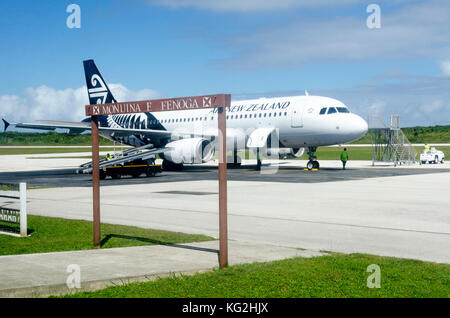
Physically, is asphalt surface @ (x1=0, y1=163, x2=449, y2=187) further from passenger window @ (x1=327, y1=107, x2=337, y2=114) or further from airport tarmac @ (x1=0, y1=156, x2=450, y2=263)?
passenger window @ (x1=327, y1=107, x2=337, y2=114)

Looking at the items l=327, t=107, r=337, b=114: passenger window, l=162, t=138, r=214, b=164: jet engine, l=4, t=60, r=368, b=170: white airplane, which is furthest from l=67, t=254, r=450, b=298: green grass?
l=162, t=138, r=214, b=164: jet engine

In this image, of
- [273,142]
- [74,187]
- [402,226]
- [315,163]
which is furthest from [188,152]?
[402,226]

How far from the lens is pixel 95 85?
1645 inches

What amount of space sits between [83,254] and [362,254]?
4.66m

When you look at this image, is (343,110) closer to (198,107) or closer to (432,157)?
(432,157)

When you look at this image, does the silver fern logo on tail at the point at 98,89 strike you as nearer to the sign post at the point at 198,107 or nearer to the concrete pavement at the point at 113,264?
the sign post at the point at 198,107

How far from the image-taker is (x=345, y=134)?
1250 inches

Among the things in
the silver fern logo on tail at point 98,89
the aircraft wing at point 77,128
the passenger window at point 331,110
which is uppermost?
the silver fern logo on tail at point 98,89

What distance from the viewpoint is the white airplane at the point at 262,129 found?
3212cm

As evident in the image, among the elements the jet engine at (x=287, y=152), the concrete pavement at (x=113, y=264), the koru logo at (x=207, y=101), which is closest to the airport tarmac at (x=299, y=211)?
the concrete pavement at (x=113, y=264)

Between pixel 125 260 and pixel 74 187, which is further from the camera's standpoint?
pixel 74 187

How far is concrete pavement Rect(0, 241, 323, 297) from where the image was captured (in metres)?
6.67
